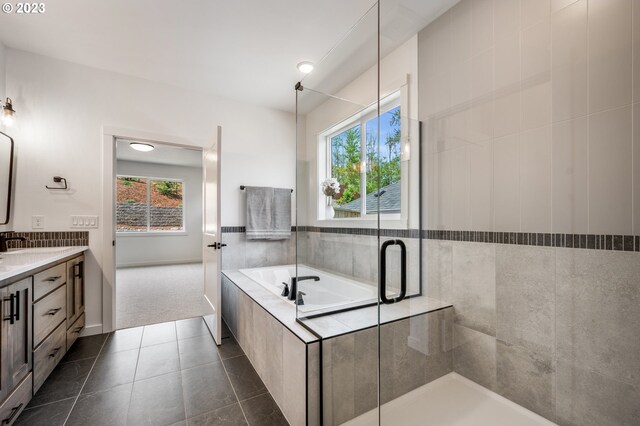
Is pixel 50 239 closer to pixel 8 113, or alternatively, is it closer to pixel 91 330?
pixel 91 330

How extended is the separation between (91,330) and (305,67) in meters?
3.27

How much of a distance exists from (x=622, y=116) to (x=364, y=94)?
53.5 inches

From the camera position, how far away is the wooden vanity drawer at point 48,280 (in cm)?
169

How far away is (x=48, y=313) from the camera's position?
187cm

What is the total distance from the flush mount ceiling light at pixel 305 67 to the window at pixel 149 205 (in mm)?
5376

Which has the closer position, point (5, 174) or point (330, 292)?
point (330, 292)

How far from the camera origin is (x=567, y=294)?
122cm

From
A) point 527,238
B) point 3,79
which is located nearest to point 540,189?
point 527,238

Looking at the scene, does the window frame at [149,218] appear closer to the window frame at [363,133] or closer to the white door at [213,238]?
the white door at [213,238]

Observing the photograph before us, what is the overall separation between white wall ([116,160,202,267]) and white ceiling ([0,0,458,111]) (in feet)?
14.2

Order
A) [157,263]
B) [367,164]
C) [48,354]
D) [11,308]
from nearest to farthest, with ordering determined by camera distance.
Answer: [11,308], [367,164], [48,354], [157,263]

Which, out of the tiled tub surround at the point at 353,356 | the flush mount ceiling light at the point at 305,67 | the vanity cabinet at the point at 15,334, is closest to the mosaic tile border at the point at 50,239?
the vanity cabinet at the point at 15,334

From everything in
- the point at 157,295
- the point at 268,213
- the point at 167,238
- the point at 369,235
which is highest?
the point at 268,213

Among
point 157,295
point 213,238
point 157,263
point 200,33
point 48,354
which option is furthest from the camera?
point 157,263
